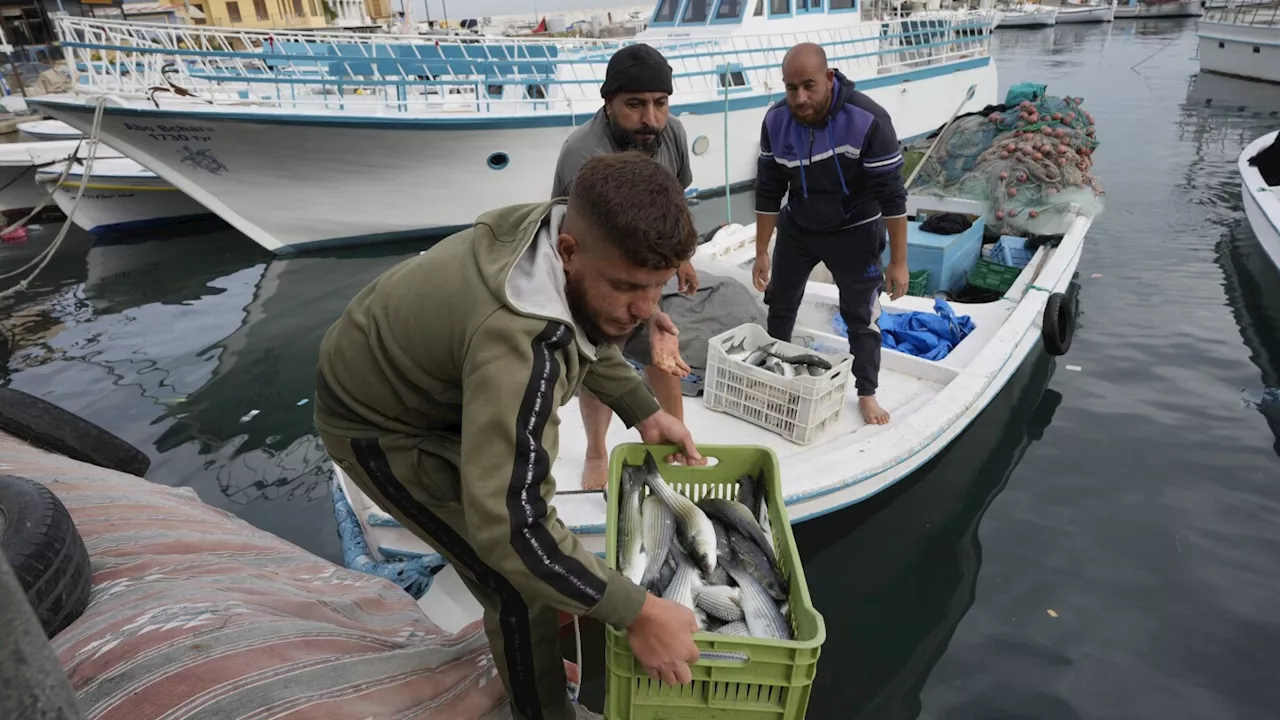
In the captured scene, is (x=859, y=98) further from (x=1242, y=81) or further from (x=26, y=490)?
(x=1242, y=81)

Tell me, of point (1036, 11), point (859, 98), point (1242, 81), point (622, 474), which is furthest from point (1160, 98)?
point (1036, 11)

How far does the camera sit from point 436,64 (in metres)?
10.5

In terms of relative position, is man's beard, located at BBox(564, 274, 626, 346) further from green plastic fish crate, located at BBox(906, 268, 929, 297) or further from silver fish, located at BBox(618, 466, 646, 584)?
green plastic fish crate, located at BBox(906, 268, 929, 297)

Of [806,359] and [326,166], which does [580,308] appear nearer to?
[806,359]

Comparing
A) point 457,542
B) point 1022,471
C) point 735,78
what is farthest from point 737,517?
point 735,78

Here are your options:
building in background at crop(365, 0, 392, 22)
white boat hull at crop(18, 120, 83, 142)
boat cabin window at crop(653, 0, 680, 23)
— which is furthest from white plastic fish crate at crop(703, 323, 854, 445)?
building in background at crop(365, 0, 392, 22)

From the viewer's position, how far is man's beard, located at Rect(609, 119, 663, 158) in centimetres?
340

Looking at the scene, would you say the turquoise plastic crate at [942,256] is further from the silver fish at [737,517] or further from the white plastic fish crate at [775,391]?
the silver fish at [737,517]

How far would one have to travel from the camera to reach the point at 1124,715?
3.12 meters

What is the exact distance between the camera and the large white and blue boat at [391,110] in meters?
9.20

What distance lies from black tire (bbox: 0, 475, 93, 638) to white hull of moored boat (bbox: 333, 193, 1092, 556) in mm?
1234

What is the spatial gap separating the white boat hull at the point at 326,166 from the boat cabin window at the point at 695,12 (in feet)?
7.83

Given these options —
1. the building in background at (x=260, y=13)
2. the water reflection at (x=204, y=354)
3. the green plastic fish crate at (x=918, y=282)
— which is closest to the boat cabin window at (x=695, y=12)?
the water reflection at (x=204, y=354)

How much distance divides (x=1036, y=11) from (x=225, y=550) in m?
67.9
